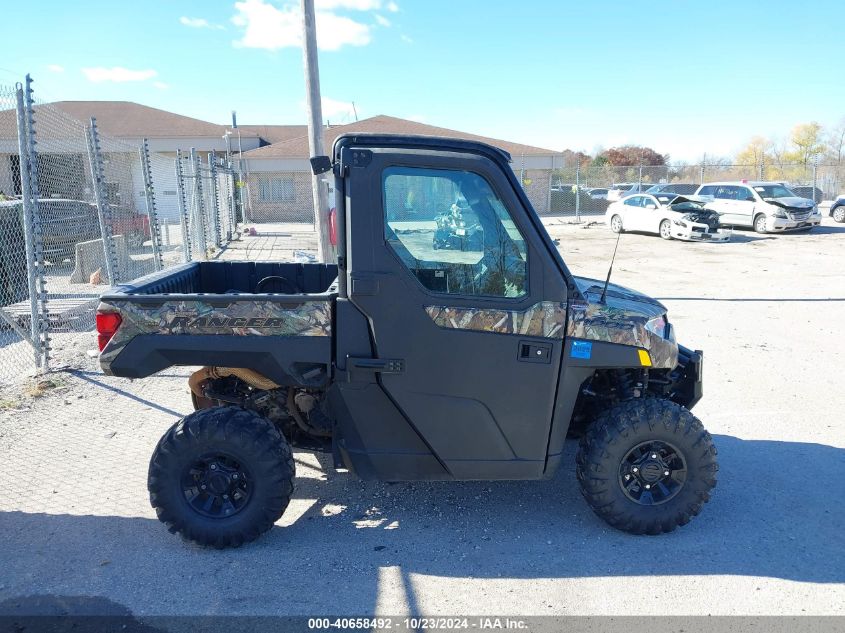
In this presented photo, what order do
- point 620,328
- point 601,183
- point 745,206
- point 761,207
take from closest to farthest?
point 620,328
point 761,207
point 745,206
point 601,183

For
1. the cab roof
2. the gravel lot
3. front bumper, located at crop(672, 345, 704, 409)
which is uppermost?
the cab roof

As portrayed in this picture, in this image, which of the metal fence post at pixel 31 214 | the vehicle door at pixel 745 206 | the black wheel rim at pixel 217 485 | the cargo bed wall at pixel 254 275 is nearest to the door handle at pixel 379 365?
the black wheel rim at pixel 217 485

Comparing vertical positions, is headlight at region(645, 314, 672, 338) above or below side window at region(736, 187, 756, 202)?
below

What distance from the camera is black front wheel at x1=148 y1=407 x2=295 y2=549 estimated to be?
3.47 m

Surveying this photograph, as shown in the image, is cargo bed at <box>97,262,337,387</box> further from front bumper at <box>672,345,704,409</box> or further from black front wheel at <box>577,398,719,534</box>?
front bumper at <box>672,345,704,409</box>

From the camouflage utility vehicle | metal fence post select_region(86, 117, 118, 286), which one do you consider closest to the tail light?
the camouflage utility vehicle

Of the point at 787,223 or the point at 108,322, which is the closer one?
the point at 108,322

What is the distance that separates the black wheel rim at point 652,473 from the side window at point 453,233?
1.20 meters

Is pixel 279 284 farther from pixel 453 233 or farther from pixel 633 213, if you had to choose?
pixel 633 213

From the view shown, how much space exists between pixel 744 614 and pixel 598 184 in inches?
1620

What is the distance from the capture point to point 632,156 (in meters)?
64.0

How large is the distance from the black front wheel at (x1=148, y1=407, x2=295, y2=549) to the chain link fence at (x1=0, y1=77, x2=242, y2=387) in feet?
12.2

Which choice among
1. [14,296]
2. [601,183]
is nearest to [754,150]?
[601,183]

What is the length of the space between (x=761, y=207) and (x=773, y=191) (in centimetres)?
125
